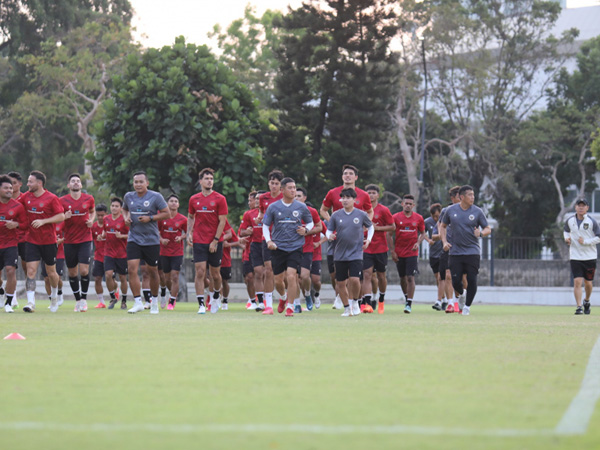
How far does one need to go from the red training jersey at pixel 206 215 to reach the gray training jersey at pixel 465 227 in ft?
13.1

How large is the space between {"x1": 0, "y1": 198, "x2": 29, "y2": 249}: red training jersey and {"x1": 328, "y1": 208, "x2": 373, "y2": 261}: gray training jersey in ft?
17.0

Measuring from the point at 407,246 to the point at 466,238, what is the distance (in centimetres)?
232

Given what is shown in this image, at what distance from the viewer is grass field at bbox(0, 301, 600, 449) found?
5.46 meters

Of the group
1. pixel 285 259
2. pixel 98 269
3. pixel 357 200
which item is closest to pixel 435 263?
pixel 357 200

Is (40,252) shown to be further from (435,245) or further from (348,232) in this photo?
(435,245)

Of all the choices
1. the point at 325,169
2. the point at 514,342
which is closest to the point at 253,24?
the point at 325,169

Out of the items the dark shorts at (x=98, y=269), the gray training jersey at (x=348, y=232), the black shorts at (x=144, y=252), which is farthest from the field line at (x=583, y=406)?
the dark shorts at (x=98, y=269)

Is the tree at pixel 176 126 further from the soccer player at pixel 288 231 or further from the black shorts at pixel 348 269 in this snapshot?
the black shorts at pixel 348 269

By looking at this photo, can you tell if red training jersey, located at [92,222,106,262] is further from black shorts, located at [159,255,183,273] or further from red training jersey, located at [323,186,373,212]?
red training jersey, located at [323,186,373,212]

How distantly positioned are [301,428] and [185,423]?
0.66 m

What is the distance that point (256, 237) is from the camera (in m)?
20.9

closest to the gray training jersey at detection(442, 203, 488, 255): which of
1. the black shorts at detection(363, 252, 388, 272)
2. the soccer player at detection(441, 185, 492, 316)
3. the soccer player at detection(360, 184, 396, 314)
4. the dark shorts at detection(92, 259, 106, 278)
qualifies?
the soccer player at detection(441, 185, 492, 316)

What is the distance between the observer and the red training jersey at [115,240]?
21344 mm

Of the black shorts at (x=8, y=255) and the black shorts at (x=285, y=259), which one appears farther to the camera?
the black shorts at (x=8, y=255)
